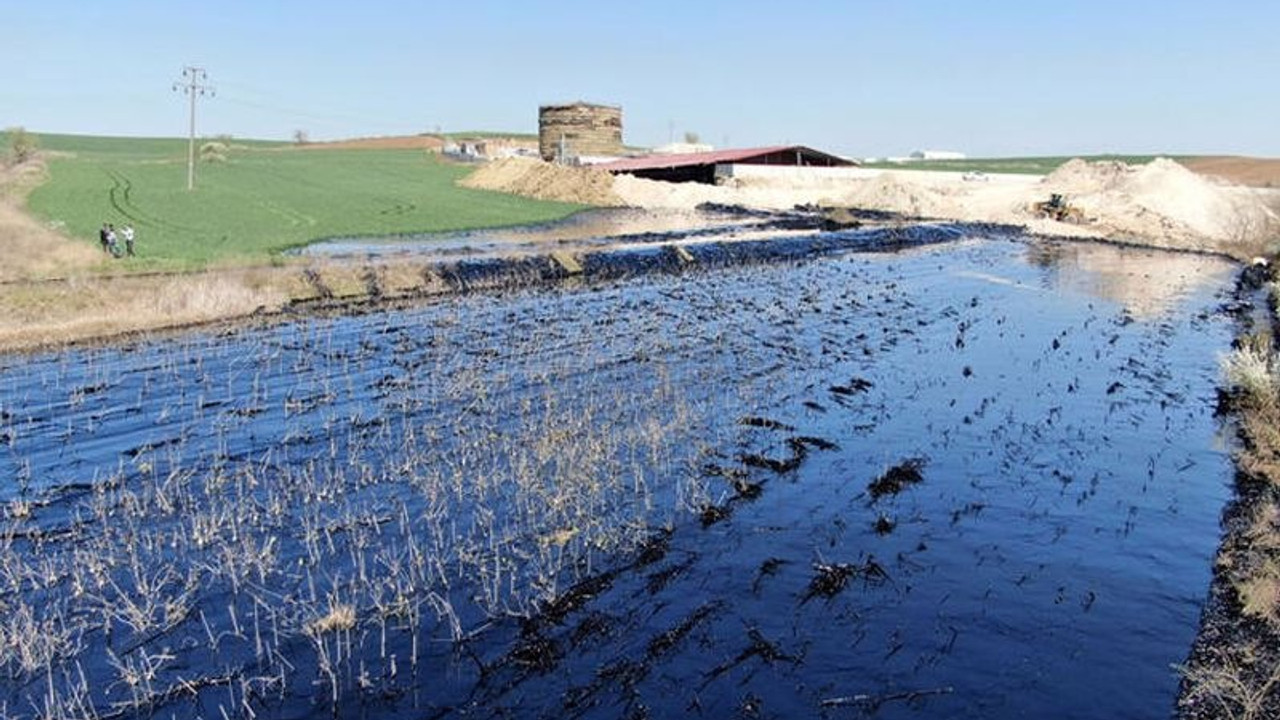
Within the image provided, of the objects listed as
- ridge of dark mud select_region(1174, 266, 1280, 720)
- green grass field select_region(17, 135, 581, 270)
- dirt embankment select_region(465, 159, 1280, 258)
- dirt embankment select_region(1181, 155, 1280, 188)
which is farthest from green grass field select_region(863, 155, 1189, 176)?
ridge of dark mud select_region(1174, 266, 1280, 720)

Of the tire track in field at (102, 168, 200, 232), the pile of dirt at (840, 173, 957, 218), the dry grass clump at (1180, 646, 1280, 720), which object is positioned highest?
the pile of dirt at (840, 173, 957, 218)

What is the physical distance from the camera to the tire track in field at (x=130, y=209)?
54.8 meters

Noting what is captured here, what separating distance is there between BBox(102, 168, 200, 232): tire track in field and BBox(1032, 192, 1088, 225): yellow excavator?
59.8 meters

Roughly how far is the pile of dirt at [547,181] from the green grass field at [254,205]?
296 cm

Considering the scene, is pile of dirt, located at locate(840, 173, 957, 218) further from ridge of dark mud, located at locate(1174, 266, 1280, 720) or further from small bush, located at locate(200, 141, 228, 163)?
small bush, located at locate(200, 141, 228, 163)

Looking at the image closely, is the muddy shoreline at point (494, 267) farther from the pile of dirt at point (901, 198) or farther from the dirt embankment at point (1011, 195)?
the pile of dirt at point (901, 198)

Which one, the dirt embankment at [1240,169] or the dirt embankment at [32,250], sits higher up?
the dirt embankment at [1240,169]

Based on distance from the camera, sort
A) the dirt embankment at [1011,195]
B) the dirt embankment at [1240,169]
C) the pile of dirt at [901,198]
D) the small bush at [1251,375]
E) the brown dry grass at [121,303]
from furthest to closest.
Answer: the dirt embankment at [1240,169], the pile of dirt at [901,198], the dirt embankment at [1011,195], the brown dry grass at [121,303], the small bush at [1251,375]

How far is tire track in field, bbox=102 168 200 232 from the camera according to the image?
180 feet

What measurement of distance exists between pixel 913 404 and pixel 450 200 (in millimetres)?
64505

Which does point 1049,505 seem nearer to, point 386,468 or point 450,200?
point 386,468

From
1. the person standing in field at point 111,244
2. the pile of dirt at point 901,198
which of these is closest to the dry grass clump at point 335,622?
the person standing in field at point 111,244

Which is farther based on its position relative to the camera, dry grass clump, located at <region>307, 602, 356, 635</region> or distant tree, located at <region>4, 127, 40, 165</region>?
distant tree, located at <region>4, 127, 40, 165</region>

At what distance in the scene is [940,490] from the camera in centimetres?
1648
